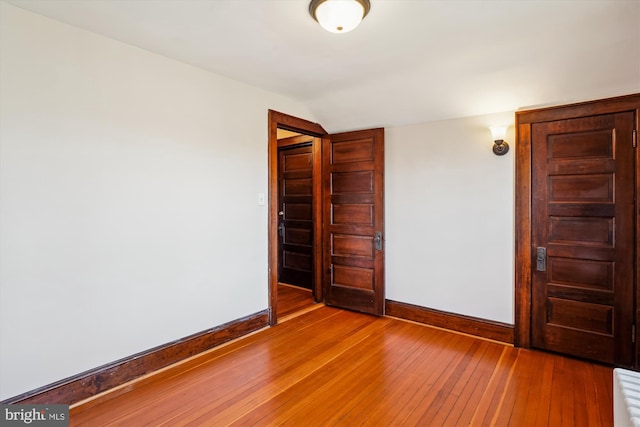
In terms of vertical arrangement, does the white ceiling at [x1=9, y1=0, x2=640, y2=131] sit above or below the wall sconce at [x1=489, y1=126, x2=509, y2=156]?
above

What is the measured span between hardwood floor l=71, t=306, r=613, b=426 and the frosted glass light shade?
1.90m

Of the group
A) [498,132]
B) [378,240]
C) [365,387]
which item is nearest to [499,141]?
[498,132]

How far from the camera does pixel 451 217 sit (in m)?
3.32

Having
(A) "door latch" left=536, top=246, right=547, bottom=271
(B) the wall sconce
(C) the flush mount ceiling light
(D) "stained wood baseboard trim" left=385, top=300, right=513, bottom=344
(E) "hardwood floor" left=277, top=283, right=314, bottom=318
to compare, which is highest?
(C) the flush mount ceiling light

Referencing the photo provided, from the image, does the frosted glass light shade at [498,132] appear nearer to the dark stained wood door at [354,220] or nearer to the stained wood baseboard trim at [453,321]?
the dark stained wood door at [354,220]

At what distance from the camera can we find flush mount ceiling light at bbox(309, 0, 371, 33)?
1.75m

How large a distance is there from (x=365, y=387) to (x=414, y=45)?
2453 millimetres

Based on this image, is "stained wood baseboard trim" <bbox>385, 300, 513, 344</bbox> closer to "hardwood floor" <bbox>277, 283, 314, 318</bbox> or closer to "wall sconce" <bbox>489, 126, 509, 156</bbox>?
"hardwood floor" <bbox>277, 283, 314, 318</bbox>

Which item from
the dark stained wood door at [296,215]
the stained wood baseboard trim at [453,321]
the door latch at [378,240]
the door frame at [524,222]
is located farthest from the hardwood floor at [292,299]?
the door frame at [524,222]

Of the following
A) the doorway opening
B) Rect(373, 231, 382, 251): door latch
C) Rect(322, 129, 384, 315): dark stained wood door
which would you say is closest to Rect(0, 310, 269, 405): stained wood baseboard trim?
Rect(322, 129, 384, 315): dark stained wood door

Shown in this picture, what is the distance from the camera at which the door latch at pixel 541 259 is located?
2.84 metres

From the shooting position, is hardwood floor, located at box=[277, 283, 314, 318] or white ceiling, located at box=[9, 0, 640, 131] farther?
hardwood floor, located at box=[277, 283, 314, 318]

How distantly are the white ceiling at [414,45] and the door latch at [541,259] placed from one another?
127 centimetres

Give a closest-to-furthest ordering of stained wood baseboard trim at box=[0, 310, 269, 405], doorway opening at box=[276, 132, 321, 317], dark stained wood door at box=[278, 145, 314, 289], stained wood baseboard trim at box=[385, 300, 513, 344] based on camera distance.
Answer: stained wood baseboard trim at box=[0, 310, 269, 405] < stained wood baseboard trim at box=[385, 300, 513, 344] < doorway opening at box=[276, 132, 321, 317] < dark stained wood door at box=[278, 145, 314, 289]
